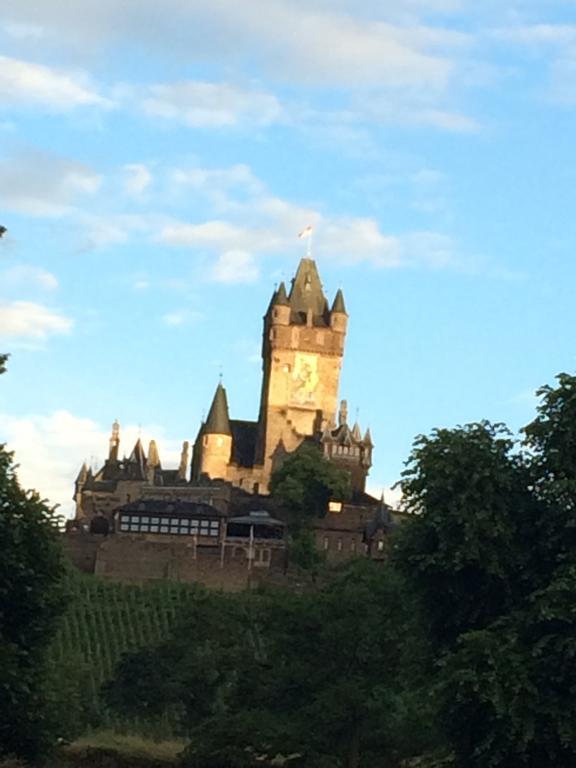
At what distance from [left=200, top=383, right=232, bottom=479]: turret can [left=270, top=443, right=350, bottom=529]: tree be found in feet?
42.8

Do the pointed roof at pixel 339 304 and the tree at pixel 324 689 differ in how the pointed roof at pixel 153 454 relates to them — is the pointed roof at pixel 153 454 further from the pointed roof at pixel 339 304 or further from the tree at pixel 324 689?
the tree at pixel 324 689

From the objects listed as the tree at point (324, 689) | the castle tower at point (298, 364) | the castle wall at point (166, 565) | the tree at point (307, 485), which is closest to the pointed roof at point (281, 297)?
the castle tower at point (298, 364)

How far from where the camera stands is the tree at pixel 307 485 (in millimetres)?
126812

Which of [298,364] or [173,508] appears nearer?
[173,508]

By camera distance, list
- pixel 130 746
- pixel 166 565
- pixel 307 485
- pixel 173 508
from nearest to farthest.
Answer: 1. pixel 130 746
2. pixel 166 565
3. pixel 173 508
4. pixel 307 485

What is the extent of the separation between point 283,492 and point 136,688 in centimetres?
6049

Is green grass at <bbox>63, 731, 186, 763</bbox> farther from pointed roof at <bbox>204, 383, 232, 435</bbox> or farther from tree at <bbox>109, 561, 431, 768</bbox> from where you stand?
pointed roof at <bbox>204, 383, 232, 435</bbox>

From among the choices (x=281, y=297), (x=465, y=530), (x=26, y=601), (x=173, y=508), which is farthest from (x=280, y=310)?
(x=465, y=530)

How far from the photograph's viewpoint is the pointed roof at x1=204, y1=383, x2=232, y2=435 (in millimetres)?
147000

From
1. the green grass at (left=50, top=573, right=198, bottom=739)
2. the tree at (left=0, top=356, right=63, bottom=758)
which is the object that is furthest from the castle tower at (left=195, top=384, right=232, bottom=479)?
the tree at (left=0, top=356, right=63, bottom=758)

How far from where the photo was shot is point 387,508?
13025cm

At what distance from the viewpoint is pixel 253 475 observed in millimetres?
146000

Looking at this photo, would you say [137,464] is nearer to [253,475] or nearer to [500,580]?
[253,475]

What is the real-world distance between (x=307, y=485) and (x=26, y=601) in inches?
3422
